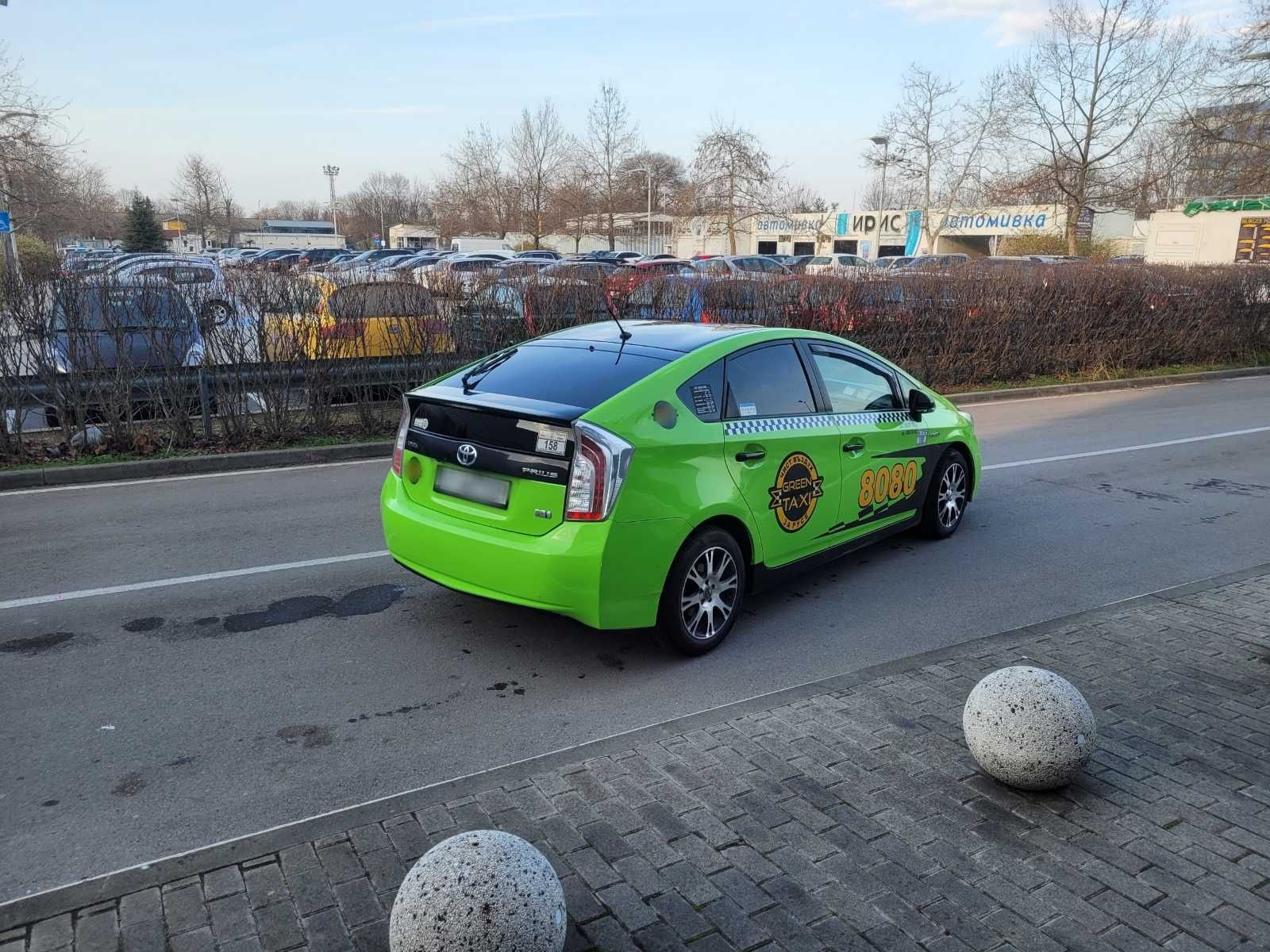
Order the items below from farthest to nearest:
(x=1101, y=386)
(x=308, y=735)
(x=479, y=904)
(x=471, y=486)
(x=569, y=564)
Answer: (x=1101, y=386) < (x=471, y=486) < (x=569, y=564) < (x=308, y=735) < (x=479, y=904)

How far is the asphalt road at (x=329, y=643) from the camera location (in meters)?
3.80

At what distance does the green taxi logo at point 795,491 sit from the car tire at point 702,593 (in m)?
0.38

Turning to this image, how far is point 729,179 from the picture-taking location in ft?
136

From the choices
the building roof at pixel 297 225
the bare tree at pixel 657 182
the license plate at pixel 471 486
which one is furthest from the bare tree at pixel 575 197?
the building roof at pixel 297 225

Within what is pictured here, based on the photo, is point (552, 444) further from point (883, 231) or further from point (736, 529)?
point (883, 231)

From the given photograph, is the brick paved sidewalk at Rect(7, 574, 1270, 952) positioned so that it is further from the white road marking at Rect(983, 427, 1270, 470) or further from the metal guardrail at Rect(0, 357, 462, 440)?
the metal guardrail at Rect(0, 357, 462, 440)

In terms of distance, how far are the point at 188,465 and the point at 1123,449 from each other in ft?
33.7

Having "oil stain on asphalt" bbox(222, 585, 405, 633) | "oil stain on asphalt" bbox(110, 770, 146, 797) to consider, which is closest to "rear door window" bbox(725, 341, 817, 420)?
"oil stain on asphalt" bbox(222, 585, 405, 633)

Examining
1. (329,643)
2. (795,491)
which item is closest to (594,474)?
(795,491)

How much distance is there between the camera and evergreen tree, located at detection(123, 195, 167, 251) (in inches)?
2498

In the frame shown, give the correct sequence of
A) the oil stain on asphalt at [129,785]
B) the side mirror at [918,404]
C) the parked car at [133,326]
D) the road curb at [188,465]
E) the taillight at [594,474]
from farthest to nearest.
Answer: the parked car at [133,326]
the road curb at [188,465]
the side mirror at [918,404]
the taillight at [594,474]
the oil stain on asphalt at [129,785]

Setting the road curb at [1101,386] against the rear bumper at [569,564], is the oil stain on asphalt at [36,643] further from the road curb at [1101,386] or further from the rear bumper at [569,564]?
the road curb at [1101,386]

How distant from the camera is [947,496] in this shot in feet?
24.2

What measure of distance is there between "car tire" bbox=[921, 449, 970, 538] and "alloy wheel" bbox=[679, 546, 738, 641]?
2.52 m
